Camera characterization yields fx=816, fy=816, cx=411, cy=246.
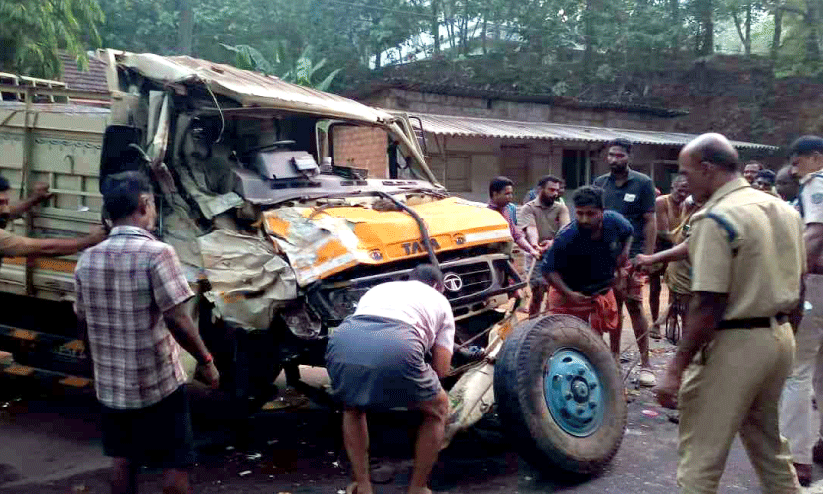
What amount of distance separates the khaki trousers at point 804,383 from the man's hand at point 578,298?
1.52 metres

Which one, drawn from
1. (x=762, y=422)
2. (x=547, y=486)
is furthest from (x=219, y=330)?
(x=762, y=422)

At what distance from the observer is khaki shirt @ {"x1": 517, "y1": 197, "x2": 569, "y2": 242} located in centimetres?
782

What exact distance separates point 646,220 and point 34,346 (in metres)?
4.86

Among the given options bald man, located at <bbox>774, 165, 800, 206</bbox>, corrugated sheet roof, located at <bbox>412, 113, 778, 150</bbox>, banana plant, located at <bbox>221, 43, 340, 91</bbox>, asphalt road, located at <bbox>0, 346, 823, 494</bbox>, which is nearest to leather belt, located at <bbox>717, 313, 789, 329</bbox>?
asphalt road, located at <bbox>0, 346, 823, 494</bbox>

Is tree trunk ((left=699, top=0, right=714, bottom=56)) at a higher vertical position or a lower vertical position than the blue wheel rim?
higher

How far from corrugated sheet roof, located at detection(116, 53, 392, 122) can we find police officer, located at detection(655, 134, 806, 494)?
10.7 ft

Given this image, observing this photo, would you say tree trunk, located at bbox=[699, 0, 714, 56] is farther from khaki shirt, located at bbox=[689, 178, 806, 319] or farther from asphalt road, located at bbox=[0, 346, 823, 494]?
khaki shirt, located at bbox=[689, 178, 806, 319]

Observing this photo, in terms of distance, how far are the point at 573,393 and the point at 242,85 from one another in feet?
10.0

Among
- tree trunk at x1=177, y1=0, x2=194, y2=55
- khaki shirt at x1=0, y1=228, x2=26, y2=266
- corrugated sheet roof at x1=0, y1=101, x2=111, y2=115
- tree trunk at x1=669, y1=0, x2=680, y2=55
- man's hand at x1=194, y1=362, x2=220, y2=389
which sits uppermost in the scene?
tree trunk at x1=669, y1=0, x2=680, y2=55

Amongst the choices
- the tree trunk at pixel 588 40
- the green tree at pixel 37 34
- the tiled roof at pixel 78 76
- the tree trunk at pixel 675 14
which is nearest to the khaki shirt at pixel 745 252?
the green tree at pixel 37 34

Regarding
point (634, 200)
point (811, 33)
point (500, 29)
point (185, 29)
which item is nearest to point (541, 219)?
point (634, 200)

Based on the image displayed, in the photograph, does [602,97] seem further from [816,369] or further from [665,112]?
[816,369]

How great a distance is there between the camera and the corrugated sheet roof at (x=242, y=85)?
5423 mm

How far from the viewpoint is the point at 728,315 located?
3135 mm
